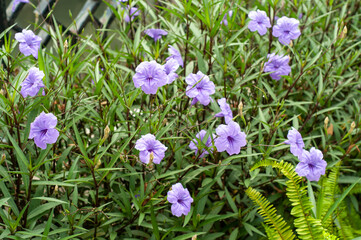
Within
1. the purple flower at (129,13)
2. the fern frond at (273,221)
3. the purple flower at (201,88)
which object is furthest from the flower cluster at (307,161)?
the purple flower at (129,13)

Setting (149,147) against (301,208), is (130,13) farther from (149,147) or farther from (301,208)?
(301,208)

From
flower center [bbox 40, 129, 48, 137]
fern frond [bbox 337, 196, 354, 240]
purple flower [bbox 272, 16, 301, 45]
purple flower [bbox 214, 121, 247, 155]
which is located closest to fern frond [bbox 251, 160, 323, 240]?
purple flower [bbox 214, 121, 247, 155]

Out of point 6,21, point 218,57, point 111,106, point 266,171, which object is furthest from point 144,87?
point 6,21

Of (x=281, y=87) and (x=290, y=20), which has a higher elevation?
(x=290, y=20)

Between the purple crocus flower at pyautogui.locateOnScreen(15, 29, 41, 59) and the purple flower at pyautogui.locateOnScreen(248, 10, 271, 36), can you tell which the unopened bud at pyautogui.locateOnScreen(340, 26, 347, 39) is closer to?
the purple flower at pyautogui.locateOnScreen(248, 10, 271, 36)

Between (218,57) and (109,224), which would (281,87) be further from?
(109,224)
